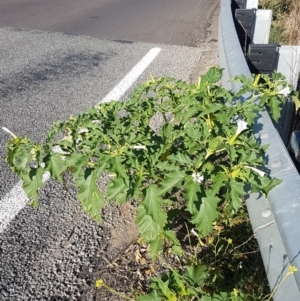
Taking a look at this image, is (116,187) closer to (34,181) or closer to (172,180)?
(172,180)

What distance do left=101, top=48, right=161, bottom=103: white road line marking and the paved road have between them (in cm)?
100

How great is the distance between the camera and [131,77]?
5523 millimetres

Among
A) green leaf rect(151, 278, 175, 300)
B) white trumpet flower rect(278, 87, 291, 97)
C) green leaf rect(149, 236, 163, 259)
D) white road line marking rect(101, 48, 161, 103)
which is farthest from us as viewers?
white road line marking rect(101, 48, 161, 103)

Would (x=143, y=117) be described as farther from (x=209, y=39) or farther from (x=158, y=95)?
(x=209, y=39)

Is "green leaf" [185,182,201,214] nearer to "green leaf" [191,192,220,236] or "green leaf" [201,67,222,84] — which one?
"green leaf" [191,192,220,236]

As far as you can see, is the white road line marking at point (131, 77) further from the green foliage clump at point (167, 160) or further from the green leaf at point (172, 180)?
the green leaf at point (172, 180)

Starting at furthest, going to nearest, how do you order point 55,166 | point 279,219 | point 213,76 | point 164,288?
1. point 213,76
2. point 55,166
3. point 164,288
4. point 279,219

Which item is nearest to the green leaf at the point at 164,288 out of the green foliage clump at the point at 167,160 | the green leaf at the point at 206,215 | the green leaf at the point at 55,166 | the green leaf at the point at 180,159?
the green foliage clump at the point at 167,160

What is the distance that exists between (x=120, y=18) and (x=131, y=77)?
4.60 m

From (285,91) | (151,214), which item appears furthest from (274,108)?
(151,214)

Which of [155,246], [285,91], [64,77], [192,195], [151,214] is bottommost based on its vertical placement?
[64,77]

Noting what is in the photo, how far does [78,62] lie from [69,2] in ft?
20.6

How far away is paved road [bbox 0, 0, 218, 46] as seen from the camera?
26.4 ft

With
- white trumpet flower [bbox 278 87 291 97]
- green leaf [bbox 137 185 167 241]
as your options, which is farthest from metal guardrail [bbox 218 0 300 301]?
green leaf [bbox 137 185 167 241]
